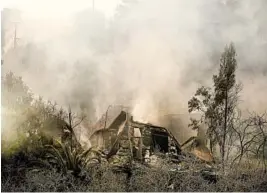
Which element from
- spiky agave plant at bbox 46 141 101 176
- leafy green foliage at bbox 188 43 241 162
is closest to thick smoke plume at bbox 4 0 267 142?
leafy green foliage at bbox 188 43 241 162

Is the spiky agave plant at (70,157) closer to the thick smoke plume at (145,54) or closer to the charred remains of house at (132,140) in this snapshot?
the charred remains of house at (132,140)

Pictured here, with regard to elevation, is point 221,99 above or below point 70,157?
above

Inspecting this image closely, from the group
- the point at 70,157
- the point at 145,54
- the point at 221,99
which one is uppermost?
the point at 145,54

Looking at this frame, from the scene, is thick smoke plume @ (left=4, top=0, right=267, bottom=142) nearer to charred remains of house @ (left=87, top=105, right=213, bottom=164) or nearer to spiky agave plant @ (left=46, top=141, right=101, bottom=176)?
charred remains of house @ (left=87, top=105, right=213, bottom=164)

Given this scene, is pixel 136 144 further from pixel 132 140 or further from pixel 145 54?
pixel 145 54

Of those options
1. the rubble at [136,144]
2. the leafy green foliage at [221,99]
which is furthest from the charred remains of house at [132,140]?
the leafy green foliage at [221,99]

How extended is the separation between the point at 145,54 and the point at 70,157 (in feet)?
2.34

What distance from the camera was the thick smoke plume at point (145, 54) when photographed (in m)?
2.53

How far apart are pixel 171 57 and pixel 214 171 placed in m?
0.69

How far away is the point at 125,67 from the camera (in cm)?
257

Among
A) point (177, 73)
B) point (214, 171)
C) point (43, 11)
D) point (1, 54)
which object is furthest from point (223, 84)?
point (1, 54)

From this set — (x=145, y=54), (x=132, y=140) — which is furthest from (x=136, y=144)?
(x=145, y=54)

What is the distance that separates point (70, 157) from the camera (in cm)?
252

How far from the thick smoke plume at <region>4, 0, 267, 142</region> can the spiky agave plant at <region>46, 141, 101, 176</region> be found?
0.75 feet
